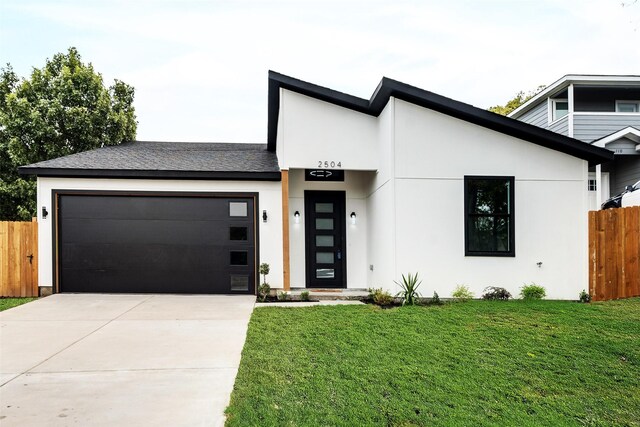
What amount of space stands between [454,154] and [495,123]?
3.17ft

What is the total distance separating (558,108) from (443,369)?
14.4m

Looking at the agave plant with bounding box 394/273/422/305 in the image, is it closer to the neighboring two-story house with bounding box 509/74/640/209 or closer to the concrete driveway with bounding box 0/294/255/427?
the concrete driveway with bounding box 0/294/255/427

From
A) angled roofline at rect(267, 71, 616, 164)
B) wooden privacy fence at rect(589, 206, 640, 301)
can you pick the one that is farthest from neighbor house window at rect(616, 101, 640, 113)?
wooden privacy fence at rect(589, 206, 640, 301)

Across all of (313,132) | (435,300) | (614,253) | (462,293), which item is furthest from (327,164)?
(614,253)

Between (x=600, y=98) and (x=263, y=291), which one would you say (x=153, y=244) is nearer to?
(x=263, y=291)

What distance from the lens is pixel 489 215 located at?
774cm

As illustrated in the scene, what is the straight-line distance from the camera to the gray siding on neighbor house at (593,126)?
13.4 metres

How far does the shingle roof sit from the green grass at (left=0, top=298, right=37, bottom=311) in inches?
107

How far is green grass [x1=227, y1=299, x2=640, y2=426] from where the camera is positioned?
3.17m

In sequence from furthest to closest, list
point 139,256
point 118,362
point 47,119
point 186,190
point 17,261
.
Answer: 1. point 47,119
2. point 186,190
3. point 139,256
4. point 17,261
5. point 118,362

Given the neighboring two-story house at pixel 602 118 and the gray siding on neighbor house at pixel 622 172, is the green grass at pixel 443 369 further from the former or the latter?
the gray siding on neighbor house at pixel 622 172

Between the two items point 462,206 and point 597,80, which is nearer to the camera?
point 462,206

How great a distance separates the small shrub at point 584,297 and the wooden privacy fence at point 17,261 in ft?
37.3

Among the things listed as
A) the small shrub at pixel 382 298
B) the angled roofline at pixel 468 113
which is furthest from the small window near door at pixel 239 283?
the angled roofline at pixel 468 113
